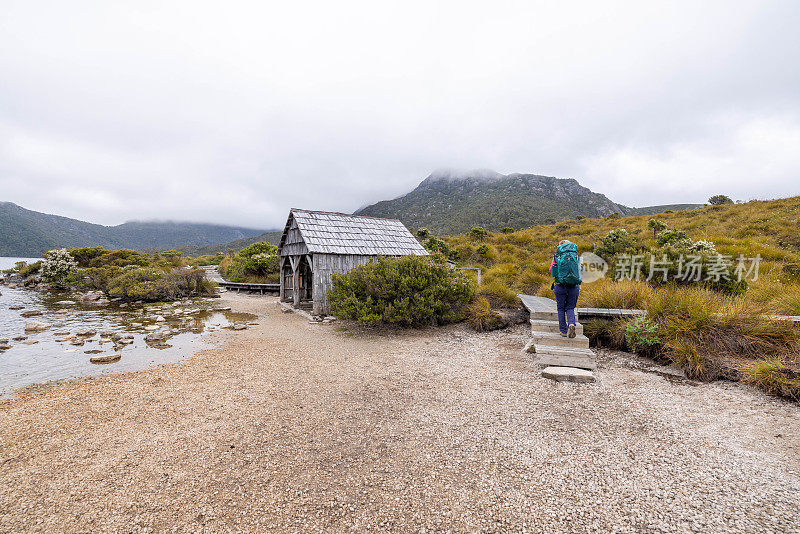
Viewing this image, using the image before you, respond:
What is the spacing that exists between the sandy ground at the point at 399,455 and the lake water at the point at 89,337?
129cm

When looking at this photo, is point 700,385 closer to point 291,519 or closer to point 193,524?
point 291,519

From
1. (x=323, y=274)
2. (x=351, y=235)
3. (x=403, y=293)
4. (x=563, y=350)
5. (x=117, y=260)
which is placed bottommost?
(x=563, y=350)

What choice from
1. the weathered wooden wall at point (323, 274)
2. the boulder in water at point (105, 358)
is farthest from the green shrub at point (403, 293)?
the boulder in water at point (105, 358)

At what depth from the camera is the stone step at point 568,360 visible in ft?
19.5

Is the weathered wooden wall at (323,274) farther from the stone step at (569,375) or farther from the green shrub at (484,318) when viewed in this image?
the stone step at (569,375)

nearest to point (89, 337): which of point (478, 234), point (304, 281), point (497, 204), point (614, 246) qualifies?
point (304, 281)

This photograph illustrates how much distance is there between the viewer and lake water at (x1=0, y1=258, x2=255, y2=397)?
656 cm

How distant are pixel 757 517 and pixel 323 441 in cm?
391

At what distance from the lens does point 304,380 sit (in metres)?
5.80

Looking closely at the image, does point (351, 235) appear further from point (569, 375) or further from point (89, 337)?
point (569, 375)

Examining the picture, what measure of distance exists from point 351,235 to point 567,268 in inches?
389

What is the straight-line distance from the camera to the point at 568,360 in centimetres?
605

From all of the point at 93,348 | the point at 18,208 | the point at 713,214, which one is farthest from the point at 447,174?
the point at 18,208

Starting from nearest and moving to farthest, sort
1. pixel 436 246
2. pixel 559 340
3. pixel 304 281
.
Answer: pixel 559 340, pixel 304 281, pixel 436 246
